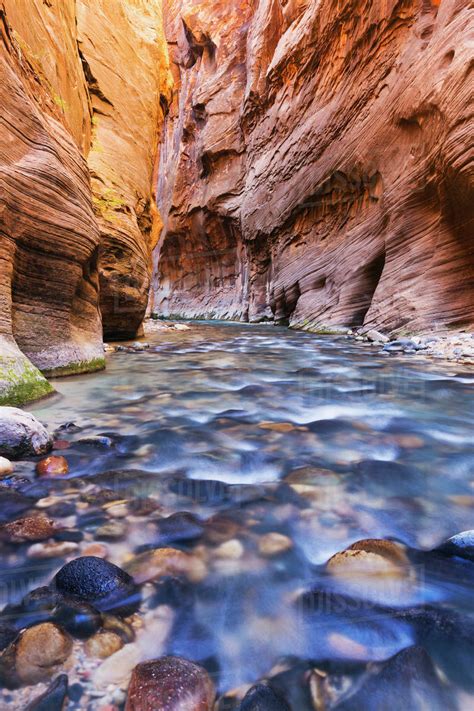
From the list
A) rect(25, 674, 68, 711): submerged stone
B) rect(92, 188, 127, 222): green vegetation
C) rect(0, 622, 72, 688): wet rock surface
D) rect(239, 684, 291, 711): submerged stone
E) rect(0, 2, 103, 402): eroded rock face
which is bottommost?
rect(239, 684, 291, 711): submerged stone

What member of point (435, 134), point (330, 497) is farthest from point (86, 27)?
point (330, 497)

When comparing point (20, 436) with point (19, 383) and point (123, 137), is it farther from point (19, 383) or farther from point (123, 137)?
point (123, 137)

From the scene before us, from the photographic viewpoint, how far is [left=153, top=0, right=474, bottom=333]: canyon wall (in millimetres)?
7520

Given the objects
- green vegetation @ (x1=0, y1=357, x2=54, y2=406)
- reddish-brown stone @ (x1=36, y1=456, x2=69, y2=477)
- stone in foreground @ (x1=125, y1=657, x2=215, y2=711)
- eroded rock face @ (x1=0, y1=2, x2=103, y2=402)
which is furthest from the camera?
eroded rock face @ (x1=0, y1=2, x2=103, y2=402)

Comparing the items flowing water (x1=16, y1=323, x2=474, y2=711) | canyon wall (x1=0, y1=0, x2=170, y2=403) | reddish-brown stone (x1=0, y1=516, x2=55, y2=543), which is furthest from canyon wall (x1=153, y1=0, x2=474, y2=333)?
reddish-brown stone (x1=0, y1=516, x2=55, y2=543)

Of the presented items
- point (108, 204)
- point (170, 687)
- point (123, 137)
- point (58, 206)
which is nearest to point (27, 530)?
point (170, 687)

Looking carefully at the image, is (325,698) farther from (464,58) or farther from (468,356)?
(464,58)

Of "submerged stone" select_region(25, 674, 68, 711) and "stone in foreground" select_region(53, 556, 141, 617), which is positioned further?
"stone in foreground" select_region(53, 556, 141, 617)

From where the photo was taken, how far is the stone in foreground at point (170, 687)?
29.0 inches

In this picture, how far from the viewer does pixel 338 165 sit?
1205cm

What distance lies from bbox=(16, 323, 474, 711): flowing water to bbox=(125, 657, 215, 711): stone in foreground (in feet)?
0.16

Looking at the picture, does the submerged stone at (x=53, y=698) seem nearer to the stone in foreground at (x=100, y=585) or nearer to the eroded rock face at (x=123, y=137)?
the stone in foreground at (x=100, y=585)

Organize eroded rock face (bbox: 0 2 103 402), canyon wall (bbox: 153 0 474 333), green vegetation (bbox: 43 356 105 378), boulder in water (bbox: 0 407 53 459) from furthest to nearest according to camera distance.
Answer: canyon wall (bbox: 153 0 474 333) < green vegetation (bbox: 43 356 105 378) < eroded rock face (bbox: 0 2 103 402) < boulder in water (bbox: 0 407 53 459)

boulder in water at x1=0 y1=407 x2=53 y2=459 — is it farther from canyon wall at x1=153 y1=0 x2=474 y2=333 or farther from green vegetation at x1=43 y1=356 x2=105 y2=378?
canyon wall at x1=153 y1=0 x2=474 y2=333
